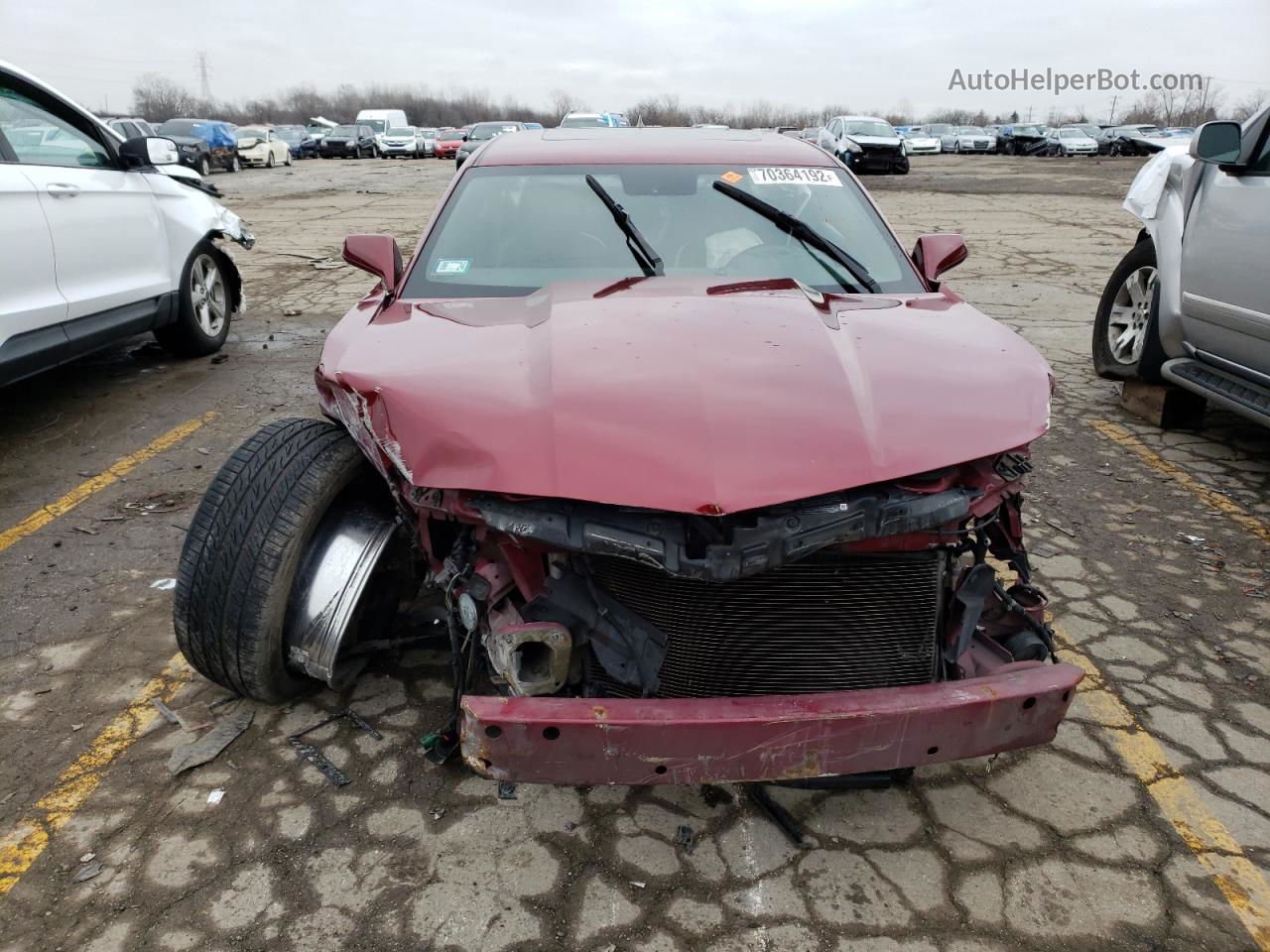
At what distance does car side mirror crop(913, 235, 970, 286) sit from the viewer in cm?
341

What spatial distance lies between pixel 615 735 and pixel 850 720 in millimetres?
507

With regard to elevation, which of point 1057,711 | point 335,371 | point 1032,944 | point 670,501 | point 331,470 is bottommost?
point 1032,944

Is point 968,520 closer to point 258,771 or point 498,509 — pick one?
point 498,509

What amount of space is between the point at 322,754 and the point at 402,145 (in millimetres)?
40612

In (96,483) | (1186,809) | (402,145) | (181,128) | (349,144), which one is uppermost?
(181,128)

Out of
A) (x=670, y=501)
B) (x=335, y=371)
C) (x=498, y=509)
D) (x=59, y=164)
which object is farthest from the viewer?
(x=59, y=164)

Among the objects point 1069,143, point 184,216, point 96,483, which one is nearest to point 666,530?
point 96,483

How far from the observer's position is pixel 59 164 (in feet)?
16.7

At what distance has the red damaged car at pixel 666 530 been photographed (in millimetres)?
1897

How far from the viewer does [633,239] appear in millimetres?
3203

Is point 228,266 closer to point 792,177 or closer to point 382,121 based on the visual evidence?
point 792,177

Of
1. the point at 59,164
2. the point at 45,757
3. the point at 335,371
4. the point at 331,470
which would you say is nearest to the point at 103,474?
the point at 59,164

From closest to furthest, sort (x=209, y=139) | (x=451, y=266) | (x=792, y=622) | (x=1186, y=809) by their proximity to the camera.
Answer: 1. (x=792, y=622)
2. (x=1186, y=809)
3. (x=451, y=266)
4. (x=209, y=139)

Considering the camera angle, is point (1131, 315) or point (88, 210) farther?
point (1131, 315)
